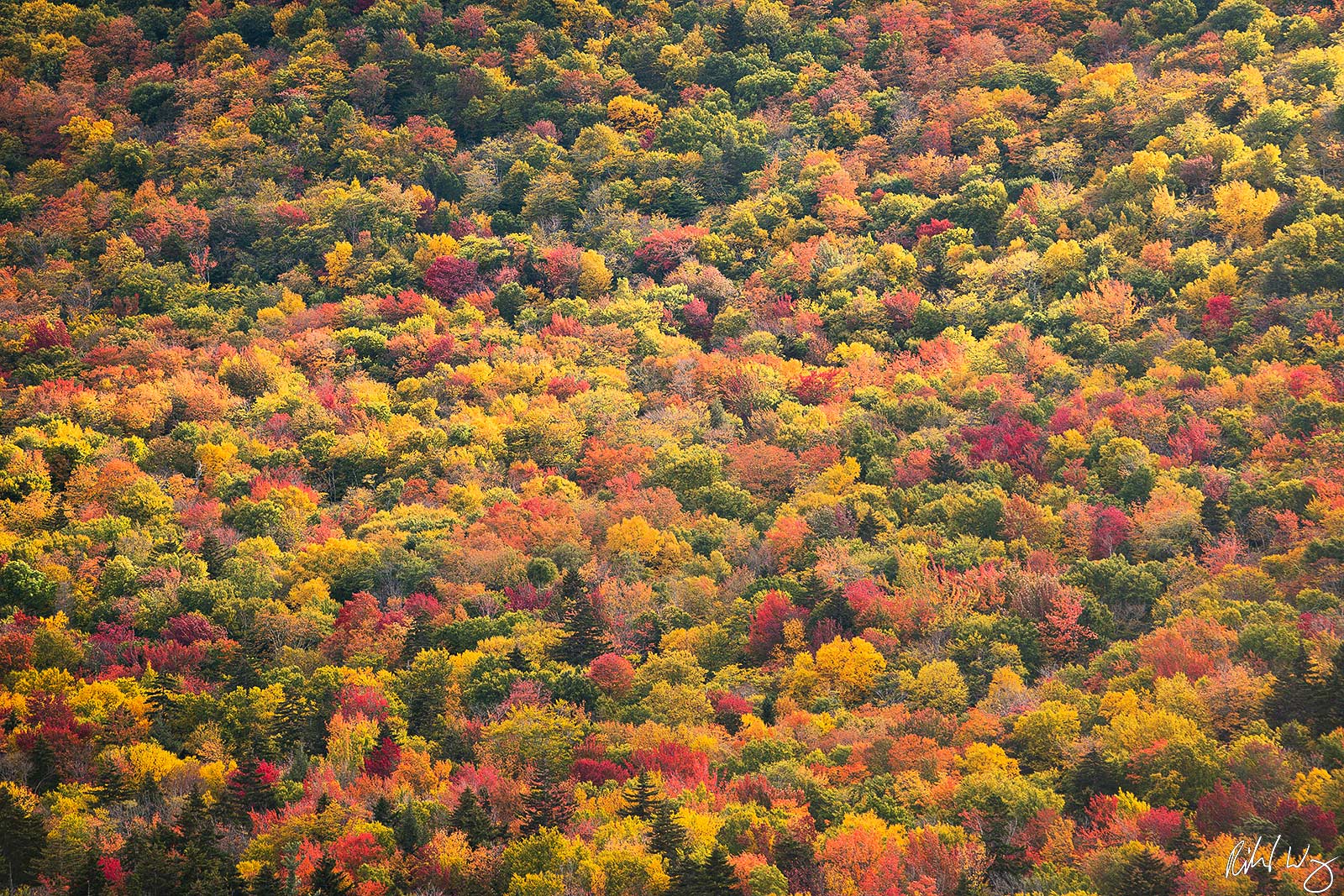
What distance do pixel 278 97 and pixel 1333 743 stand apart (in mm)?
91333

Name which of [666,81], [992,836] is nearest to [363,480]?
[992,836]

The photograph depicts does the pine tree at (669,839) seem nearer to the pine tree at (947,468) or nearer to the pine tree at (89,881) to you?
the pine tree at (89,881)

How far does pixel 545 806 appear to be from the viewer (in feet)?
147

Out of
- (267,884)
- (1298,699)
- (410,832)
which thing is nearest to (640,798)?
(410,832)

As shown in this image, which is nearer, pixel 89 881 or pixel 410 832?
pixel 89 881

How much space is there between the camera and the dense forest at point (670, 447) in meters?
44.0

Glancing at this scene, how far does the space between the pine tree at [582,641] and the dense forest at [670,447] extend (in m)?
0.21

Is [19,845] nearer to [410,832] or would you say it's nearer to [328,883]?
[328,883]

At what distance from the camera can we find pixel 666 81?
112 meters

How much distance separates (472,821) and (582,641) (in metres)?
12.7

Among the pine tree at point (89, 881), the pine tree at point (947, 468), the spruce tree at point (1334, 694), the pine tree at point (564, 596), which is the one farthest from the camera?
the pine tree at point (947, 468)

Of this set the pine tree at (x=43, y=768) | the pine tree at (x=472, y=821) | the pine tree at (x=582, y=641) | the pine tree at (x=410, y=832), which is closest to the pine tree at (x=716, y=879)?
the pine tree at (x=472, y=821)

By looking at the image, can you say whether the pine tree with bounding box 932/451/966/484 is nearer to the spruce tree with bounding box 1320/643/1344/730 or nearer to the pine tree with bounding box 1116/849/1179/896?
the spruce tree with bounding box 1320/643/1344/730
